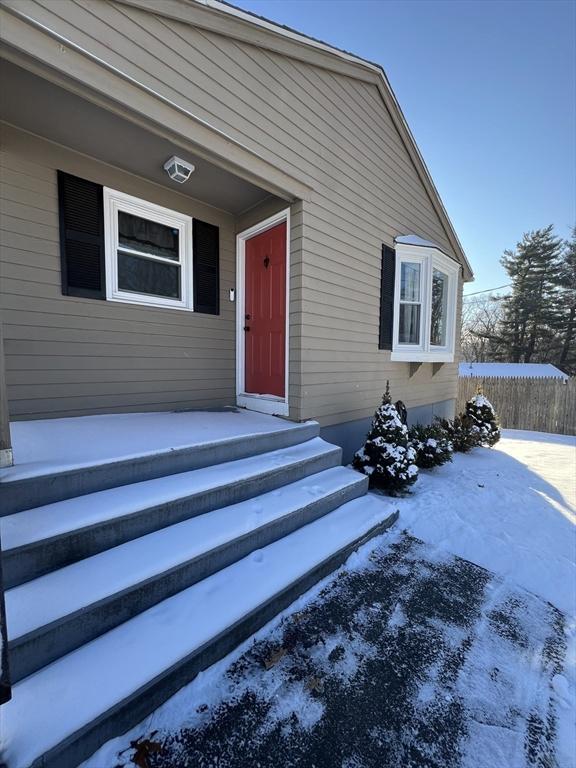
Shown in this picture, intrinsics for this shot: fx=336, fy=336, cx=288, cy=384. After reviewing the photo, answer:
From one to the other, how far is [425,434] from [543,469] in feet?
6.84

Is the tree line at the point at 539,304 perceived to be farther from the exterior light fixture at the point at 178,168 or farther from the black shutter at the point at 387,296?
the exterior light fixture at the point at 178,168

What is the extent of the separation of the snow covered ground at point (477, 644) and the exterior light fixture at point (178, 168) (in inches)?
142

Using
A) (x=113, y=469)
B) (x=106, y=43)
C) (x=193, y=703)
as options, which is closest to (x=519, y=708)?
(x=193, y=703)

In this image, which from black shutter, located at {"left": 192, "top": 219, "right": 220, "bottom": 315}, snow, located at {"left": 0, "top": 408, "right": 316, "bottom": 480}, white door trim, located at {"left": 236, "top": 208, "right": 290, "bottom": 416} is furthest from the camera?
black shutter, located at {"left": 192, "top": 219, "right": 220, "bottom": 315}

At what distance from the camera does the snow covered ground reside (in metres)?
1.31

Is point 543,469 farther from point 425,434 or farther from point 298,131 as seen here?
point 298,131

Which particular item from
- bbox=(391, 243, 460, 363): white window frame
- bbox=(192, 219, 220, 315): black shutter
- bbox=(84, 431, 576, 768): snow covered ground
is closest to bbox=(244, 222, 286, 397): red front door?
bbox=(192, 219, 220, 315): black shutter

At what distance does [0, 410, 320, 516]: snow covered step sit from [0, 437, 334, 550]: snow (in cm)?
6

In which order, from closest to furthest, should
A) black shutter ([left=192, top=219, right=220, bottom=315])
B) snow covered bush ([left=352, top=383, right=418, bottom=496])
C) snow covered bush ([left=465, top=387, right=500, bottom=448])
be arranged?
snow covered bush ([left=352, top=383, right=418, bottom=496]) < black shutter ([left=192, top=219, right=220, bottom=315]) < snow covered bush ([left=465, top=387, right=500, bottom=448])

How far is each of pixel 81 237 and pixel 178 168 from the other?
3.59ft

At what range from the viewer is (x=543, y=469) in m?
5.20

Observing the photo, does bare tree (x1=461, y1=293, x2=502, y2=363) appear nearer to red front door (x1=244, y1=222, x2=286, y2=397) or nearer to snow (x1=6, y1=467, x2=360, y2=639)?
red front door (x1=244, y1=222, x2=286, y2=397)

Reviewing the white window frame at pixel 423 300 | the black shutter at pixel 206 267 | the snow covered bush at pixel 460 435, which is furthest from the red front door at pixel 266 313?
the snow covered bush at pixel 460 435

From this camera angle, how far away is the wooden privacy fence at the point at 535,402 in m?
9.05
